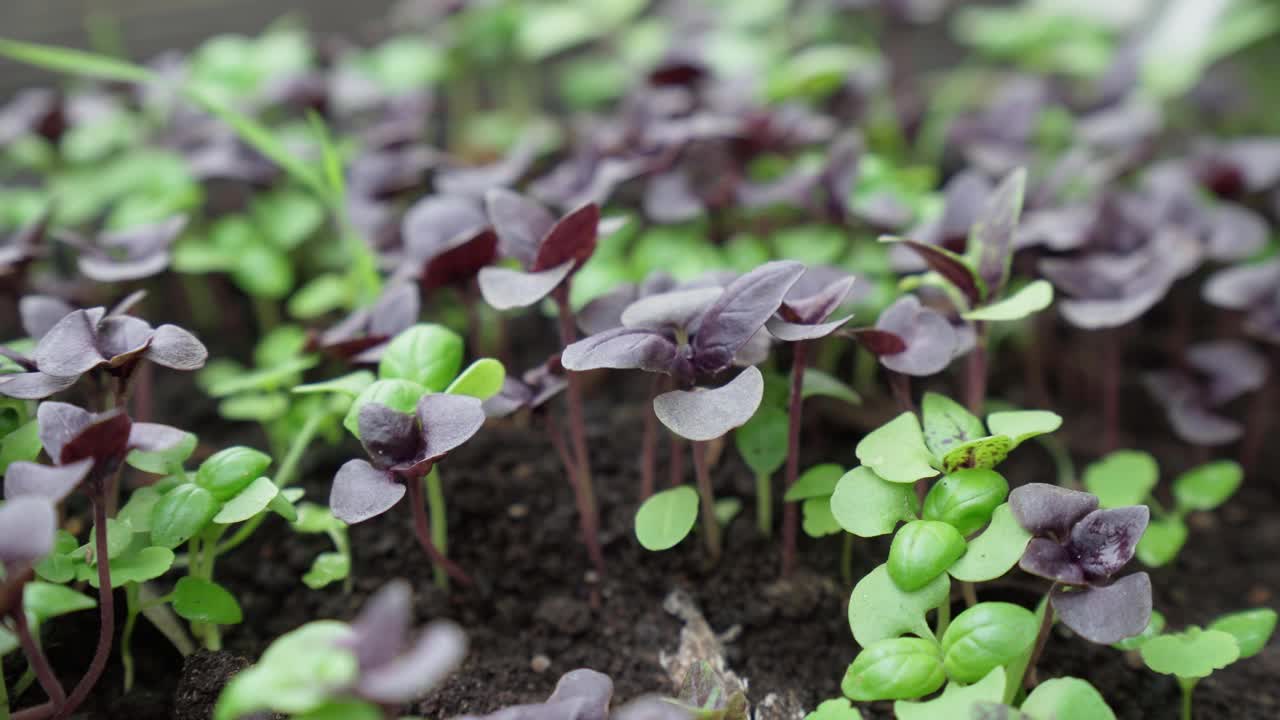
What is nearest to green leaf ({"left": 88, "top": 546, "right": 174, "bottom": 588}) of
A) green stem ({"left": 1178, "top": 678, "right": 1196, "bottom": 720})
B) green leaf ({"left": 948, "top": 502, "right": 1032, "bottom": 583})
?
green leaf ({"left": 948, "top": 502, "right": 1032, "bottom": 583})

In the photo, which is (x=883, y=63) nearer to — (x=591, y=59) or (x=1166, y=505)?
(x=591, y=59)

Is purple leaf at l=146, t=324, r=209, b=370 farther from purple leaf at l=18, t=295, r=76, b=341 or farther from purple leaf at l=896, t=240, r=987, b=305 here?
purple leaf at l=896, t=240, r=987, b=305

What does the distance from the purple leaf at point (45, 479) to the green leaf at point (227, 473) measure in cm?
12

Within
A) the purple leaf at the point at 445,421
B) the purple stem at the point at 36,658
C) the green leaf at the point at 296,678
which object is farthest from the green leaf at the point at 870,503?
the purple stem at the point at 36,658

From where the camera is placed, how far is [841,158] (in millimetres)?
1354

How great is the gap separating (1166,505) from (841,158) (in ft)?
2.12

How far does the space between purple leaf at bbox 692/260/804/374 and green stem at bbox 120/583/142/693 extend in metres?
0.57

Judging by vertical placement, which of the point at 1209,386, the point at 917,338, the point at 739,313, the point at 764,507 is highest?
the point at 739,313

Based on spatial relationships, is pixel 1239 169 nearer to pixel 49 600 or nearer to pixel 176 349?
pixel 176 349

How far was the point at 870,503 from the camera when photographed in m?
0.85

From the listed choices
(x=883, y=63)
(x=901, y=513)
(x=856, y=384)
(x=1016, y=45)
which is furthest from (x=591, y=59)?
(x=901, y=513)

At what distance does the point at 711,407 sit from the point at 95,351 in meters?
0.55

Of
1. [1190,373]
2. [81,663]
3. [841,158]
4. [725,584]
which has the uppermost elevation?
[841,158]

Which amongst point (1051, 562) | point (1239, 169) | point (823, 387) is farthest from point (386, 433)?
point (1239, 169)
